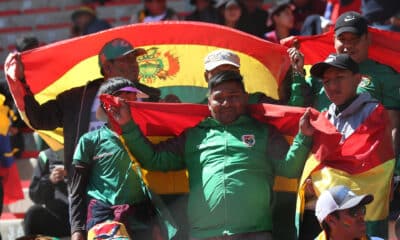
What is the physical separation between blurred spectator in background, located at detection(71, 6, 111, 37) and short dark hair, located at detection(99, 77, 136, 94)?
5.56 m

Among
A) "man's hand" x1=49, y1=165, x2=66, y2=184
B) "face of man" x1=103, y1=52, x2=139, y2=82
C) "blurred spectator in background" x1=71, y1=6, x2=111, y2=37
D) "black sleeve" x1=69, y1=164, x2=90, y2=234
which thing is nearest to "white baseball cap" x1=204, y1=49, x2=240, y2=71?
"face of man" x1=103, y1=52, x2=139, y2=82

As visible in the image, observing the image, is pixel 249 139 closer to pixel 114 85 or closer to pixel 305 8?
pixel 114 85

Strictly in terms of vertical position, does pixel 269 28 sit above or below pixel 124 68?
below

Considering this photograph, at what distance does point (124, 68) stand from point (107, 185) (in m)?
1.13

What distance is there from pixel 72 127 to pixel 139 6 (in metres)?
7.43

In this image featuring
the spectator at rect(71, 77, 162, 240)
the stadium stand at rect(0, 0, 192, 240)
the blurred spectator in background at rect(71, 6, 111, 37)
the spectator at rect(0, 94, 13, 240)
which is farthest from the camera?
the stadium stand at rect(0, 0, 192, 240)

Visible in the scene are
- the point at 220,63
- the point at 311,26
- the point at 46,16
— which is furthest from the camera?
the point at 46,16

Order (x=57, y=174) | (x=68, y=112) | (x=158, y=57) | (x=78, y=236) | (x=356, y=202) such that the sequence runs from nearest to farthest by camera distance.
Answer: (x=356, y=202), (x=78, y=236), (x=68, y=112), (x=158, y=57), (x=57, y=174)

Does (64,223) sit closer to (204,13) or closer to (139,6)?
(204,13)

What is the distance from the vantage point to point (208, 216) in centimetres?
684

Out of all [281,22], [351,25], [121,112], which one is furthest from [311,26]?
[121,112]

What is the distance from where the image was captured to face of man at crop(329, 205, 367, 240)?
6.03m

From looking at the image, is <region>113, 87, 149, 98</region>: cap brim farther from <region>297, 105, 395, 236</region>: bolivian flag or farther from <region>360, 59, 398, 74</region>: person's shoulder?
<region>360, 59, 398, 74</region>: person's shoulder

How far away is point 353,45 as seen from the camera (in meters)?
7.66
